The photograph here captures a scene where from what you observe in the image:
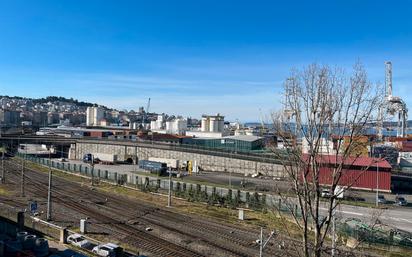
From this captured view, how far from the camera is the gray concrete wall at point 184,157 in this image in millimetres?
51375

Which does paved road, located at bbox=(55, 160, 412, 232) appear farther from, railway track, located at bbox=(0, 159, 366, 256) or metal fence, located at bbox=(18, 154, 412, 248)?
railway track, located at bbox=(0, 159, 366, 256)

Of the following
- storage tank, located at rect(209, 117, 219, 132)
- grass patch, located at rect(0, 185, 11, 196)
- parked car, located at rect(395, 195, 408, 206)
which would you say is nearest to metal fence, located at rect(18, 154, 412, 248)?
grass patch, located at rect(0, 185, 11, 196)

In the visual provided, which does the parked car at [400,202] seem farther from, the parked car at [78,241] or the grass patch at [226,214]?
the parked car at [78,241]

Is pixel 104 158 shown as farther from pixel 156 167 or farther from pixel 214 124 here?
pixel 214 124

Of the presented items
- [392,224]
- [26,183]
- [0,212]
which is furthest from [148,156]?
[392,224]

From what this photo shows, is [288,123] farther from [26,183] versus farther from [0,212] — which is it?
[26,183]

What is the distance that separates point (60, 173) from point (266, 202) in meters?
32.1

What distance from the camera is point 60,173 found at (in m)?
49.8

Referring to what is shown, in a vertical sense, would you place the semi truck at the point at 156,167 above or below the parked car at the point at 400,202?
above

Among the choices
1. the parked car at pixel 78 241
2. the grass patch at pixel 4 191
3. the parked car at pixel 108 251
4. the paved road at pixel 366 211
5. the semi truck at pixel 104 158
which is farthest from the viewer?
the semi truck at pixel 104 158

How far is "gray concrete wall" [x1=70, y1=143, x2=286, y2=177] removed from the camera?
169ft

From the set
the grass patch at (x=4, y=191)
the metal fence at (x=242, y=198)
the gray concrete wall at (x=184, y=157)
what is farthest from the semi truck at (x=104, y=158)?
the grass patch at (x=4, y=191)

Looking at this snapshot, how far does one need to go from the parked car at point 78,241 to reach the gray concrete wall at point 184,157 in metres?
28.3

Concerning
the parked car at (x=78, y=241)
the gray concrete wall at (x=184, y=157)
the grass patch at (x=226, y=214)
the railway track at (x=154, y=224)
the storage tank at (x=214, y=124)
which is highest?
the storage tank at (x=214, y=124)
